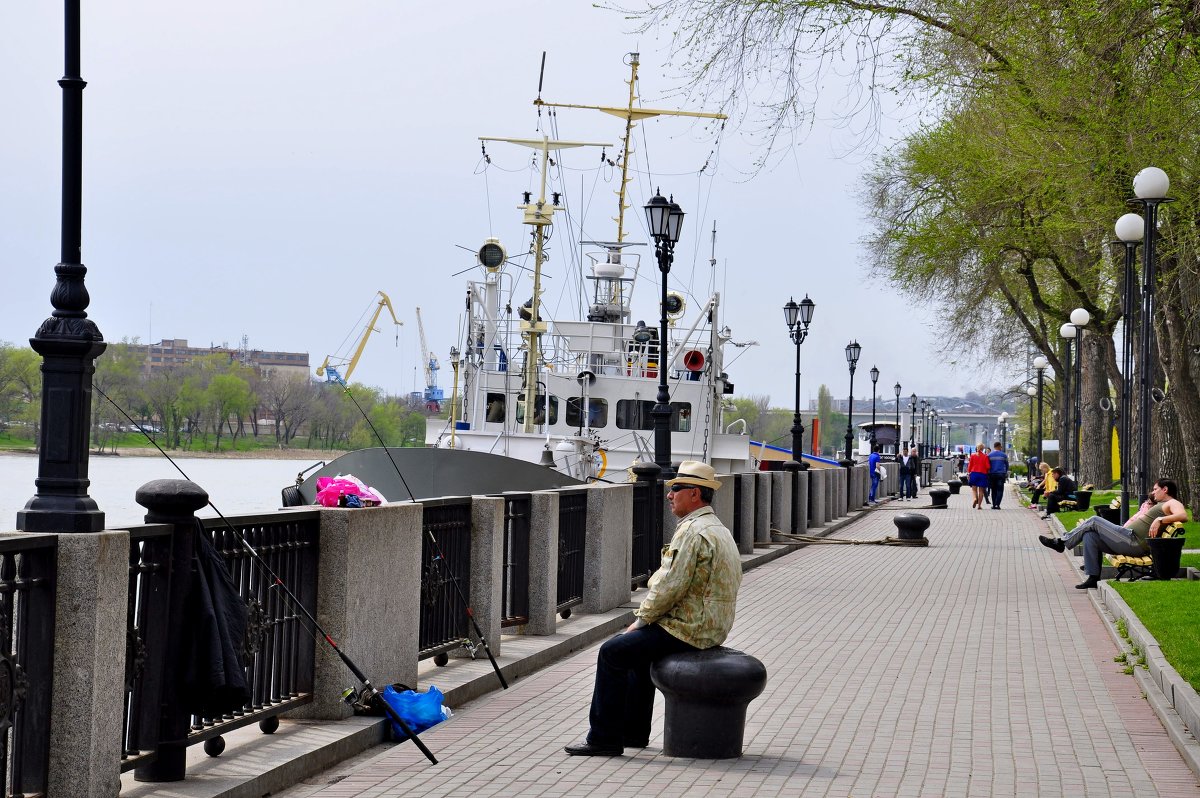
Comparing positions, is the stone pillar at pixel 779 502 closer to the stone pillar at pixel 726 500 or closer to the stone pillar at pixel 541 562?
the stone pillar at pixel 726 500

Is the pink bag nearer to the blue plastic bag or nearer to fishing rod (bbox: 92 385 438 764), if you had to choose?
fishing rod (bbox: 92 385 438 764)

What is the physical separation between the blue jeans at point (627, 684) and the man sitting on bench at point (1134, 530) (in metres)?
11.1

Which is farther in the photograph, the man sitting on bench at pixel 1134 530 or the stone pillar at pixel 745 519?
the stone pillar at pixel 745 519

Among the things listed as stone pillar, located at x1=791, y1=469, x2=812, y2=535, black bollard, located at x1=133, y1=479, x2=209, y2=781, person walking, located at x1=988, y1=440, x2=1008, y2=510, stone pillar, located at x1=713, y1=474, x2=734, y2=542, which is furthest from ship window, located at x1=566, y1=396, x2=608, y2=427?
black bollard, located at x1=133, y1=479, x2=209, y2=781

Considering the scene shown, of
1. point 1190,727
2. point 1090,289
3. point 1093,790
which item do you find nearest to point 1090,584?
point 1190,727

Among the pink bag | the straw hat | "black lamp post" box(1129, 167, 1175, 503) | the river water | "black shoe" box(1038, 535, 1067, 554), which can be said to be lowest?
the river water

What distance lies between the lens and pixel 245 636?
24.9ft

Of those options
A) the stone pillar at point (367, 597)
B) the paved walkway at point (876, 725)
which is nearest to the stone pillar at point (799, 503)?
the paved walkway at point (876, 725)

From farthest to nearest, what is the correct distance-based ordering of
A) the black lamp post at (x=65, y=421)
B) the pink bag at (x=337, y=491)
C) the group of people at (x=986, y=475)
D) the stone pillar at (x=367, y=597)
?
the group of people at (x=986, y=475)
the pink bag at (x=337, y=491)
the stone pillar at (x=367, y=597)
the black lamp post at (x=65, y=421)

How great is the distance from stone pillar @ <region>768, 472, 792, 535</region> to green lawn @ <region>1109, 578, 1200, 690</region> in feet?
38.6

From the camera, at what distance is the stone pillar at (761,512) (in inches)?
1080

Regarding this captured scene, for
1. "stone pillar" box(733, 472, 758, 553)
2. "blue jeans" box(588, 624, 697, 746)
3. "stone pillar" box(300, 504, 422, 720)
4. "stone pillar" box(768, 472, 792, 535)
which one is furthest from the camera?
"stone pillar" box(768, 472, 792, 535)

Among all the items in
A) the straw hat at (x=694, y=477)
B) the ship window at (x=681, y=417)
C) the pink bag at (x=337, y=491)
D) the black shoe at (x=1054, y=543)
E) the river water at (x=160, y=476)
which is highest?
the ship window at (x=681, y=417)

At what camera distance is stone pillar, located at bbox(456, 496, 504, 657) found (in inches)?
456
